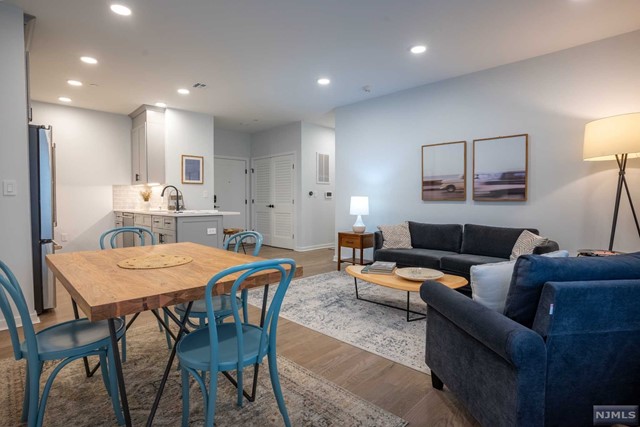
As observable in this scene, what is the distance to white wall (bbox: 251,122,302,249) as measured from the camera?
6773 mm

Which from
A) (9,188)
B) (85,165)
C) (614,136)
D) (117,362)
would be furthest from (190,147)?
(614,136)

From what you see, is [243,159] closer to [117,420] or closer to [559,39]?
[559,39]

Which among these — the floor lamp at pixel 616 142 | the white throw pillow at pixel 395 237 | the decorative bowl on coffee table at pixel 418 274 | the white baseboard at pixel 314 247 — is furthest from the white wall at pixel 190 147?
the floor lamp at pixel 616 142

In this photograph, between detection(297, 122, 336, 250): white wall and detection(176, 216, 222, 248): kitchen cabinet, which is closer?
detection(176, 216, 222, 248): kitchen cabinet

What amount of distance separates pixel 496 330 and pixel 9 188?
3620 mm

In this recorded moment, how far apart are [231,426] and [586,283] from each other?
1.66 m

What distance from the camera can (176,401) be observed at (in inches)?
70.9

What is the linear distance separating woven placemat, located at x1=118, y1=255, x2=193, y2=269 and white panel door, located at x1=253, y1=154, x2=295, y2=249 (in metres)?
4.95

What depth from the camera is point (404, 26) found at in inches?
119

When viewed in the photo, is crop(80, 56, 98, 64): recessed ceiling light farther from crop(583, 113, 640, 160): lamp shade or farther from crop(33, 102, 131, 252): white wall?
crop(583, 113, 640, 160): lamp shade

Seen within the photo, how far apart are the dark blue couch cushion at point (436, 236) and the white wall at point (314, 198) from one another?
2.71 meters

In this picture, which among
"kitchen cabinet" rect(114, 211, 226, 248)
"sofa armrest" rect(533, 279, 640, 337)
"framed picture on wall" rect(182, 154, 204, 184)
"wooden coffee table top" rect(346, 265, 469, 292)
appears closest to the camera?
"sofa armrest" rect(533, 279, 640, 337)

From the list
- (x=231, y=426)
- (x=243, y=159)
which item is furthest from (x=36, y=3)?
(x=243, y=159)

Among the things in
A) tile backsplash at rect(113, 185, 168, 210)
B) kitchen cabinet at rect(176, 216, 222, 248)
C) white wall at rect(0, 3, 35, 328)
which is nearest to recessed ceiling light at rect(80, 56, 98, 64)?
white wall at rect(0, 3, 35, 328)
